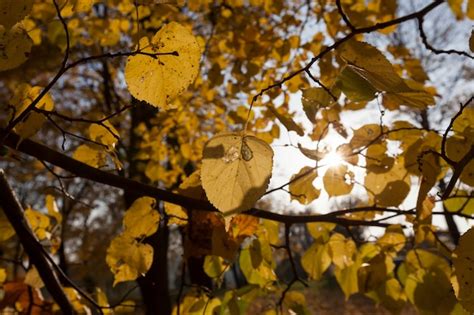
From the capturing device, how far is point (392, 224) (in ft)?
3.18

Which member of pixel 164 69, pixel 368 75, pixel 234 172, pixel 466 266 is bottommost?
pixel 466 266

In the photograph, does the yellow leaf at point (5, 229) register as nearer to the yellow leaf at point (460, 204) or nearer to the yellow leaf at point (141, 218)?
the yellow leaf at point (141, 218)

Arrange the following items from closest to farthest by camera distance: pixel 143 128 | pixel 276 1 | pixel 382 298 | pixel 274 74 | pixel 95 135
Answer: pixel 95 135
pixel 382 298
pixel 276 1
pixel 274 74
pixel 143 128

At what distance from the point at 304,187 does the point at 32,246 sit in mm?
808

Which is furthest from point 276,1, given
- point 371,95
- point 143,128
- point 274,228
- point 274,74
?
point 143,128

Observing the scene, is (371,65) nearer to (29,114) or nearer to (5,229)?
(29,114)

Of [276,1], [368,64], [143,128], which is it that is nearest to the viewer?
[368,64]

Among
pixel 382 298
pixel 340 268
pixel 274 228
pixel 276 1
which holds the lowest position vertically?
pixel 382 298

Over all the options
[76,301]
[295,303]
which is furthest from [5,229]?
[295,303]

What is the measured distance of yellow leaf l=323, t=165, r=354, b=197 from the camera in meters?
1.06

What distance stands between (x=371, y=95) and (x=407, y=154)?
0.38 m

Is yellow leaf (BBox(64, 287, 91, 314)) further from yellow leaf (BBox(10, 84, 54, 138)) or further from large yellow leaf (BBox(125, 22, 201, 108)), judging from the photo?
large yellow leaf (BBox(125, 22, 201, 108))

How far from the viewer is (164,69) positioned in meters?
0.70

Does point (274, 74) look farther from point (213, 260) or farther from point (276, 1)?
point (213, 260)
